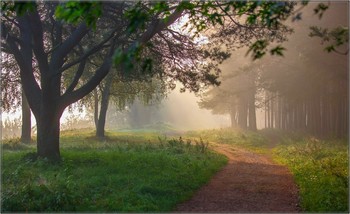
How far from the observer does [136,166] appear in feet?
47.3

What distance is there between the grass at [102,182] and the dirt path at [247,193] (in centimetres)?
46

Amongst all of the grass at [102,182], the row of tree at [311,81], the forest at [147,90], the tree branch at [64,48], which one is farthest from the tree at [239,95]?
the tree branch at [64,48]

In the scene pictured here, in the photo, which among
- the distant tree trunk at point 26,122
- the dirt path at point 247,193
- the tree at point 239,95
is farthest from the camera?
the tree at point 239,95

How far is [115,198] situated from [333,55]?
23930 mm

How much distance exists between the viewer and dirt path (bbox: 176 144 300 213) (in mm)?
10070

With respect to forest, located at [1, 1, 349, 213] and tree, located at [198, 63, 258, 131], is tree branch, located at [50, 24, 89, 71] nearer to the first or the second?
forest, located at [1, 1, 349, 213]

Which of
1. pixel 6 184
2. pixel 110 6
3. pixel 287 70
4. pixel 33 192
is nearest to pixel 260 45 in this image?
pixel 33 192

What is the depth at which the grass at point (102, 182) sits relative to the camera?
942 centimetres

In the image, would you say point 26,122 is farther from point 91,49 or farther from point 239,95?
point 239,95

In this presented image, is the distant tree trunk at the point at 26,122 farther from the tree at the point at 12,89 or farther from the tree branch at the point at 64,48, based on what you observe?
the tree branch at the point at 64,48

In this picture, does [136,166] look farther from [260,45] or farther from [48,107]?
[260,45]

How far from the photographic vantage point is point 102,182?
11.9 m

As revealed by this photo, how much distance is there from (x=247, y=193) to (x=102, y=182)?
457cm

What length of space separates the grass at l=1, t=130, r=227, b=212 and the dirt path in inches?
18.1
